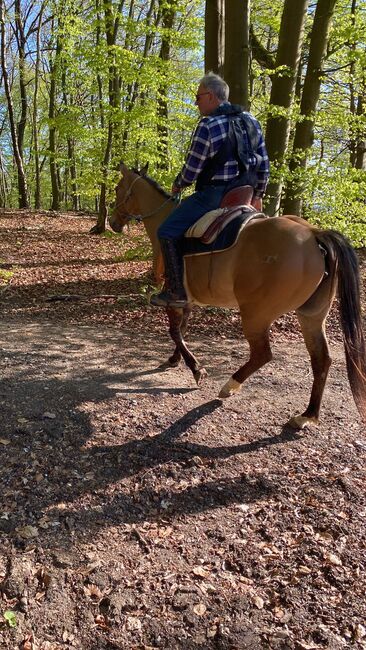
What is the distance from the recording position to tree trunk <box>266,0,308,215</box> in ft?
31.0

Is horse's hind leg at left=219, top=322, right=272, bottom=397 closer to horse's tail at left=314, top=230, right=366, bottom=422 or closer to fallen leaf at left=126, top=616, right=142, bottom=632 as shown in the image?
horse's tail at left=314, top=230, right=366, bottom=422

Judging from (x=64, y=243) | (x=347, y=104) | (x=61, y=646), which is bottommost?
(x=61, y=646)

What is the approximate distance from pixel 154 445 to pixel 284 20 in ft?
32.5

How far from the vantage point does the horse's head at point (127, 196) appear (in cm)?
639

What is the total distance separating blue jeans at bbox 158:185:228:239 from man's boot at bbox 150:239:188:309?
0.33ft

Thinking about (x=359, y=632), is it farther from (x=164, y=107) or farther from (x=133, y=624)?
(x=164, y=107)

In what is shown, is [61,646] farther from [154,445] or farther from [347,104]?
[347,104]

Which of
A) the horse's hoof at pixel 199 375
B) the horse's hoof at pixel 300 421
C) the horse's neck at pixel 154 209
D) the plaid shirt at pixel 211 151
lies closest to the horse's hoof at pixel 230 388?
the horse's hoof at pixel 199 375

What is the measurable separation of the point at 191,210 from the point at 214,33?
571cm

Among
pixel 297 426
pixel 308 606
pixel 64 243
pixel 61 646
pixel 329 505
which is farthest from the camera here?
pixel 64 243

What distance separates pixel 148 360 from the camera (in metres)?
6.67

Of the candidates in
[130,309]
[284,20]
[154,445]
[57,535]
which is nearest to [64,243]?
[130,309]

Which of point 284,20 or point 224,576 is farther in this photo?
point 284,20

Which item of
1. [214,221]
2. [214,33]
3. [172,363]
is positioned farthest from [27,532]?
[214,33]
